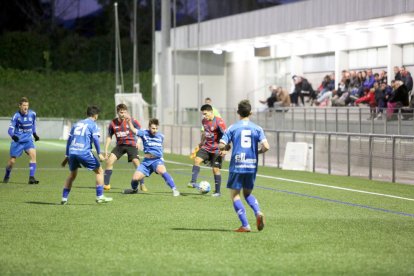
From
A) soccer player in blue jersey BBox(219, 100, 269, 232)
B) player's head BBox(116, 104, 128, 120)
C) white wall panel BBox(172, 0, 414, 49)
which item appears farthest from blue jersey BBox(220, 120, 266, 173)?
white wall panel BBox(172, 0, 414, 49)

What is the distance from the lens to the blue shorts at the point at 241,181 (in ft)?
42.6

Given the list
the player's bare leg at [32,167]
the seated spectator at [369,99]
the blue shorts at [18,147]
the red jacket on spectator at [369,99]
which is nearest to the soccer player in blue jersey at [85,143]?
the player's bare leg at [32,167]

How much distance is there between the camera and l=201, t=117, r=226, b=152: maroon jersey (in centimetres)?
1978

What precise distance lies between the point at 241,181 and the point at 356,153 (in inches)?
540

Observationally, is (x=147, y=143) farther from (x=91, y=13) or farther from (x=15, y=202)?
(x=91, y=13)

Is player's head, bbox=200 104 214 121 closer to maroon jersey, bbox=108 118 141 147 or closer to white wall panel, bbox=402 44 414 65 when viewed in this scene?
maroon jersey, bbox=108 118 141 147

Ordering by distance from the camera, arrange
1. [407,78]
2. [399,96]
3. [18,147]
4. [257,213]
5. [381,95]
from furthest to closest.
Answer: [407,78], [381,95], [399,96], [18,147], [257,213]

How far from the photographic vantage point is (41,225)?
45.1ft

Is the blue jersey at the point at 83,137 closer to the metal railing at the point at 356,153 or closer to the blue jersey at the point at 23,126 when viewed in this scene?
the blue jersey at the point at 23,126

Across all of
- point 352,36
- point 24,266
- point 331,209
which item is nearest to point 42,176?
point 331,209

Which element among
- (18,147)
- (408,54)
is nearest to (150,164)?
(18,147)

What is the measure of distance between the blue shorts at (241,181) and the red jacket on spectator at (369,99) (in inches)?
774

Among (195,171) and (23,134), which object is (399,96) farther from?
(23,134)

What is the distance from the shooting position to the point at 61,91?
2707 inches
